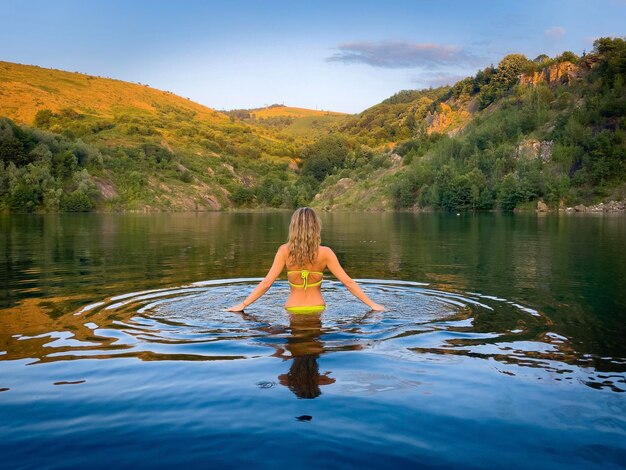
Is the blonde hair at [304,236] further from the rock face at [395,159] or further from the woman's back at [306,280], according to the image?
the rock face at [395,159]

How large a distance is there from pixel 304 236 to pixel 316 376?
3.45 meters

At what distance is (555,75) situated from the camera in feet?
417

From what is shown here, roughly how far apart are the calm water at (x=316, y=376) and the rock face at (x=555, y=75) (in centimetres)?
12244

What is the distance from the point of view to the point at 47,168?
105m

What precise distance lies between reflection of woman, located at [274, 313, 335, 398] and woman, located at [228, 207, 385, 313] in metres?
0.35

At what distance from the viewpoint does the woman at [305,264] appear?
10.2 m

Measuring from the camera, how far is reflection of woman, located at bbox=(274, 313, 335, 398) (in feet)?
22.6

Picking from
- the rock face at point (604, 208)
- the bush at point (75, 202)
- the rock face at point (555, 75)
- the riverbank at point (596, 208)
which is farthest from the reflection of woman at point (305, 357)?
the rock face at point (555, 75)

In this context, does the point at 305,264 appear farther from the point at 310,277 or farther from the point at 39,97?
the point at 39,97

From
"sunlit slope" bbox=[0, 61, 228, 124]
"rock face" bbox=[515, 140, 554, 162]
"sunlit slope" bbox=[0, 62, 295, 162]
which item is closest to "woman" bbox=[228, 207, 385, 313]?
"rock face" bbox=[515, 140, 554, 162]

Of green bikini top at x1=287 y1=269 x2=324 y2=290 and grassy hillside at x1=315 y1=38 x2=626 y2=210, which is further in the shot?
grassy hillside at x1=315 y1=38 x2=626 y2=210

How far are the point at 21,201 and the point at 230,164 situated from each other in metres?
79.6

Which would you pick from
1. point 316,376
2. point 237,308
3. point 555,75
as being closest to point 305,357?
point 316,376

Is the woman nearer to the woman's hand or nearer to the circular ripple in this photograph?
the woman's hand
